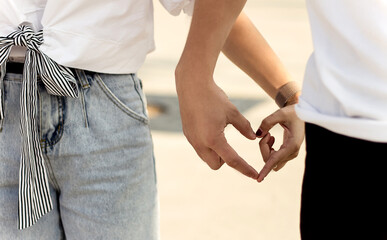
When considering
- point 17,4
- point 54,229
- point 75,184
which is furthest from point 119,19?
point 54,229

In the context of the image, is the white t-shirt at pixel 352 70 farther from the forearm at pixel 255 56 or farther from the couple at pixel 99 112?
the forearm at pixel 255 56

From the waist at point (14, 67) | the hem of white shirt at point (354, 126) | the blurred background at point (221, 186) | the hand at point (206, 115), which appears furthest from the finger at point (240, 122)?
the blurred background at point (221, 186)

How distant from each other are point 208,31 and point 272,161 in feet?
1.01

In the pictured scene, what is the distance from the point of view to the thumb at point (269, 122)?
1.37m

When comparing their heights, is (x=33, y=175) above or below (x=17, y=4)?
below

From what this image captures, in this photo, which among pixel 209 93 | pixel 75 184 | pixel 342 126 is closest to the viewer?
pixel 342 126

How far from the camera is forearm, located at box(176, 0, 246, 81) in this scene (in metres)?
1.20

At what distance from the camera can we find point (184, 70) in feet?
4.08

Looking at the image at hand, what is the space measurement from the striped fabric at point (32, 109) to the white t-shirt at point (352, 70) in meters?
0.54

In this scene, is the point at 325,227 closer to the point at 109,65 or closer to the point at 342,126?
the point at 342,126

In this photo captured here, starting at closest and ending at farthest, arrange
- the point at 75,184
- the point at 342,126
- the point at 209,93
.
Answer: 1. the point at 342,126
2. the point at 209,93
3. the point at 75,184

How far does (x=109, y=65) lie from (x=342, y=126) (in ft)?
1.88

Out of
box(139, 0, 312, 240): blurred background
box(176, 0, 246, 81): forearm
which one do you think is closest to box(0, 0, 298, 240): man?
box(176, 0, 246, 81): forearm

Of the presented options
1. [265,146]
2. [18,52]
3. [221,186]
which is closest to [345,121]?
[265,146]
